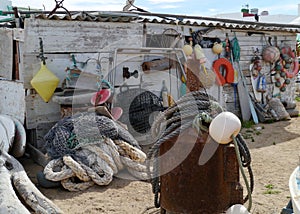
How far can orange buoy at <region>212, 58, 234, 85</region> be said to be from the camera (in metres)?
9.48

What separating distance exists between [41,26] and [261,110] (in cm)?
616

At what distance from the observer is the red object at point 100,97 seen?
Answer: 654cm

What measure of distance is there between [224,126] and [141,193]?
246cm

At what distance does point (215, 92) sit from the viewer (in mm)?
9539

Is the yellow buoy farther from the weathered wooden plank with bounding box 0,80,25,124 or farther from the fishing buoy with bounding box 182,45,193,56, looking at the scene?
the fishing buoy with bounding box 182,45,193,56

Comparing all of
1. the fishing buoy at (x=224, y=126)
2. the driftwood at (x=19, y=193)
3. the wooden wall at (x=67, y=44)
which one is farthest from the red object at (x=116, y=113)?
A: the fishing buoy at (x=224, y=126)

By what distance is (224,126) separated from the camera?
10.3ft

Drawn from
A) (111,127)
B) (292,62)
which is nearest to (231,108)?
(292,62)

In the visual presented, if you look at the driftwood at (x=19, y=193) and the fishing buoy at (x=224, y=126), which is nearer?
the fishing buoy at (x=224, y=126)

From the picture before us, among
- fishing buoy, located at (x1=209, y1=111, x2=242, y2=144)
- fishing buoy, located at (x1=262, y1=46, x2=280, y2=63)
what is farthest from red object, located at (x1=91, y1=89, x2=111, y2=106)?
fishing buoy, located at (x1=262, y1=46, x2=280, y2=63)

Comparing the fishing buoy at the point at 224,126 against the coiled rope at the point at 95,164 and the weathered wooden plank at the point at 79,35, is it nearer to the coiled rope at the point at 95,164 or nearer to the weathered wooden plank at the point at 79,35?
the coiled rope at the point at 95,164

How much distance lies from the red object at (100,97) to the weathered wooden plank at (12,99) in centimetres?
140

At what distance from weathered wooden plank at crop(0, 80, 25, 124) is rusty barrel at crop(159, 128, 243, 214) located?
432 centimetres

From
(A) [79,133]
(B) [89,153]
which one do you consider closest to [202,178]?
(B) [89,153]
